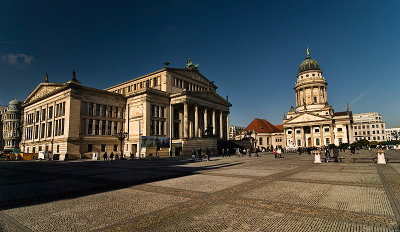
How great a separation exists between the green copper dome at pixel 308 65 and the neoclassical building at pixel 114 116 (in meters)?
58.6

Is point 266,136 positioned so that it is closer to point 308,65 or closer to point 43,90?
point 308,65

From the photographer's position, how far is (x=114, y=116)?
51.2 m

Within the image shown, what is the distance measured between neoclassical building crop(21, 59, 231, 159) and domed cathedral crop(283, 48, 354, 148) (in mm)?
43153

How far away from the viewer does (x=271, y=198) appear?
8789mm

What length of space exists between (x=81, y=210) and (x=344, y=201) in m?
9.19

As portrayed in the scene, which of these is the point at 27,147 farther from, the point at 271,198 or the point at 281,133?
the point at 281,133

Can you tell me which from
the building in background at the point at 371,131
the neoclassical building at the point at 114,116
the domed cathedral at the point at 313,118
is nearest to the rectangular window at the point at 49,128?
the neoclassical building at the point at 114,116

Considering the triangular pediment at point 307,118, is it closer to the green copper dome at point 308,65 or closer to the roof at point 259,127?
the roof at point 259,127

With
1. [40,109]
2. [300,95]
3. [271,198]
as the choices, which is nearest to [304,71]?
[300,95]

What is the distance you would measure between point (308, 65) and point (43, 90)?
97.7 metres

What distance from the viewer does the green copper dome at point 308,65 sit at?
98.6 metres

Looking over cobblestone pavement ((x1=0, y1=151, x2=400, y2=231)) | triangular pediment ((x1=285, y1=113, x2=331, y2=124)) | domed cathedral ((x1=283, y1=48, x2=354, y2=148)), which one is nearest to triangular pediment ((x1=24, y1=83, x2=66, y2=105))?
cobblestone pavement ((x1=0, y1=151, x2=400, y2=231))

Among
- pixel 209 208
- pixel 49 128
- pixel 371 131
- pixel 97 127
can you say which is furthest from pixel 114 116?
pixel 371 131

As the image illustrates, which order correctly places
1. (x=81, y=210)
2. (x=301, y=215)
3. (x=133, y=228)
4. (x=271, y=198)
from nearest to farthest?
(x=133, y=228) < (x=301, y=215) < (x=81, y=210) < (x=271, y=198)
